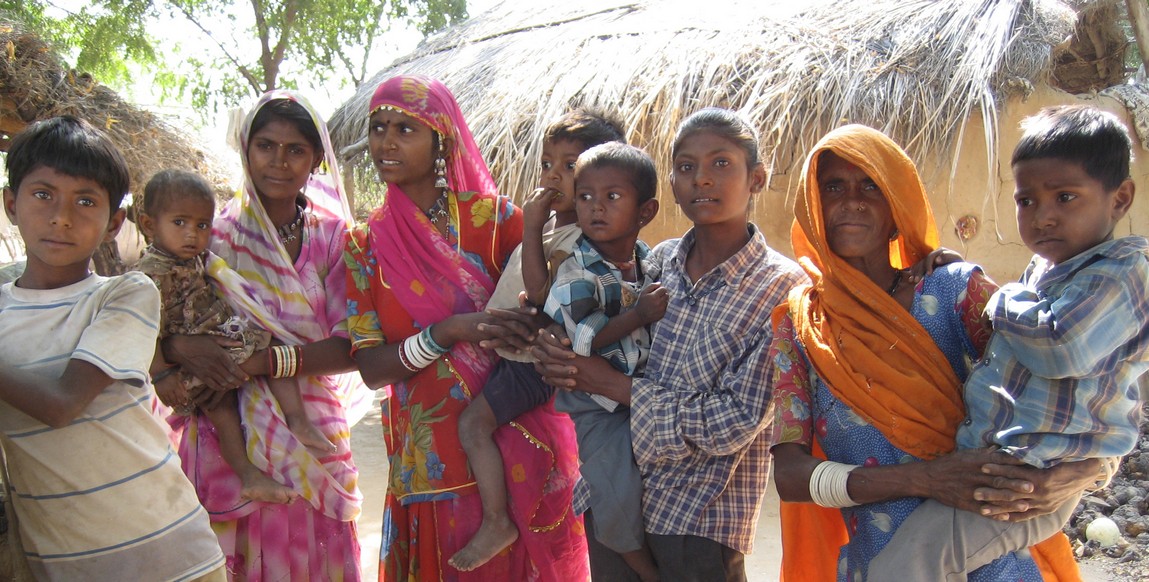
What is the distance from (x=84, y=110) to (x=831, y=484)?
20.8ft

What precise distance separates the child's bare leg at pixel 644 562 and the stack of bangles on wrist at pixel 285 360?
3.85 ft

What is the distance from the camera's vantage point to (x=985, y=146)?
5.11 metres

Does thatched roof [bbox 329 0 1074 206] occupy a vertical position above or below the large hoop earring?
above

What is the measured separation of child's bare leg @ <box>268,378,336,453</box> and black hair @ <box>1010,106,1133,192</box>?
215 centimetres

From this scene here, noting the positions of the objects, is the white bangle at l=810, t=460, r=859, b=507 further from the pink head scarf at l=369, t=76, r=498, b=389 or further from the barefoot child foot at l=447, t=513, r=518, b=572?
the pink head scarf at l=369, t=76, r=498, b=389

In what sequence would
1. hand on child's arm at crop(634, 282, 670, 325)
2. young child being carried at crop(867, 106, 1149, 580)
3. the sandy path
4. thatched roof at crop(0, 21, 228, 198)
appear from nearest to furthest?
young child being carried at crop(867, 106, 1149, 580)
hand on child's arm at crop(634, 282, 670, 325)
the sandy path
thatched roof at crop(0, 21, 228, 198)

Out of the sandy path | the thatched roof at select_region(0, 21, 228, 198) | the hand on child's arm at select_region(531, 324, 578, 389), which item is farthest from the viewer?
the thatched roof at select_region(0, 21, 228, 198)

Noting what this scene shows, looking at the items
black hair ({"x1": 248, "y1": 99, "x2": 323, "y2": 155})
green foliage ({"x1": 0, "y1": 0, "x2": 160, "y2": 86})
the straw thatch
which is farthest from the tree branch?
black hair ({"x1": 248, "y1": 99, "x2": 323, "y2": 155})

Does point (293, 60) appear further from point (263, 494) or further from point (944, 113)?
point (263, 494)

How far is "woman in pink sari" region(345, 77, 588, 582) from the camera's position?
246 centimetres

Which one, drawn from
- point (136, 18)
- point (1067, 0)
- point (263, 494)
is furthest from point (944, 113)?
point (136, 18)

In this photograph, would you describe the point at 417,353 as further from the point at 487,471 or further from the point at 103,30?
the point at 103,30

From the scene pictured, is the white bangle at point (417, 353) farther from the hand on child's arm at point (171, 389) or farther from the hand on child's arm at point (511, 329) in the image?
the hand on child's arm at point (171, 389)

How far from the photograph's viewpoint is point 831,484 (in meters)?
1.79
